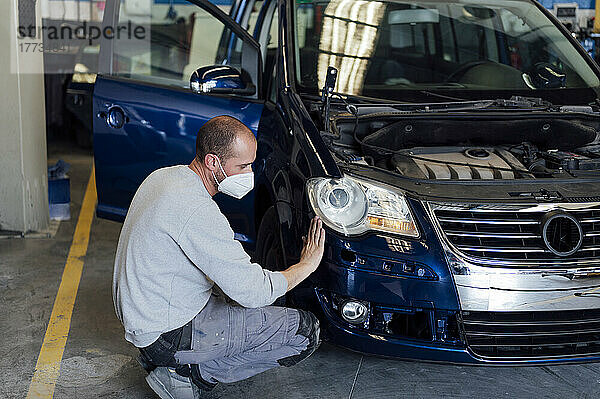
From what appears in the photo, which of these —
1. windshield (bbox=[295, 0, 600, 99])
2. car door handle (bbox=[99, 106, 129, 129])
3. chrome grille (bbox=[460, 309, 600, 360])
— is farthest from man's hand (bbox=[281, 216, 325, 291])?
car door handle (bbox=[99, 106, 129, 129])

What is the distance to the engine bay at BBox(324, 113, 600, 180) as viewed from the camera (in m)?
3.12

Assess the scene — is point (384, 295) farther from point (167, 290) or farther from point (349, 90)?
point (349, 90)

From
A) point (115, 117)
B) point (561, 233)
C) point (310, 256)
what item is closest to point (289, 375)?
point (310, 256)

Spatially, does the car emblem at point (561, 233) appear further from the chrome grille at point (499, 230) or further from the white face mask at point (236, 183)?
the white face mask at point (236, 183)

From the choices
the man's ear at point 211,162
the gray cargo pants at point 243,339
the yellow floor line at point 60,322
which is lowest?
the yellow floor line at point 60,322

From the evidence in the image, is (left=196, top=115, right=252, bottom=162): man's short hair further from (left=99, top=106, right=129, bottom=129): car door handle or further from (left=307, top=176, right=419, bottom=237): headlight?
(left=99, top=106, right=129, bottom=129): car door handle

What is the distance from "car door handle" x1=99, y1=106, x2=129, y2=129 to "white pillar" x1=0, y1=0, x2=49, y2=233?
132 cm

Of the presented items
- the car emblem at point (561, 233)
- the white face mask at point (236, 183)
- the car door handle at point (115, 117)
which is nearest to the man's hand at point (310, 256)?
the white face mask at point (236, 183)

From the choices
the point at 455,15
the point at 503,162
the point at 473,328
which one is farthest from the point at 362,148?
the point at 455,15

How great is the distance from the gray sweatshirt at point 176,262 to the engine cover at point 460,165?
795 mm

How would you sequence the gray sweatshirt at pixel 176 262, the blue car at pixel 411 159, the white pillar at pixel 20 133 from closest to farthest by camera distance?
1. the gray sweatshirt at pixel 176 262
2. the blue car at pixel 411 159
3. the white pillar at pixel 20 133

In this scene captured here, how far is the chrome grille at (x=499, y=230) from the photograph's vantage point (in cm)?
278

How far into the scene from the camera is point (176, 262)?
8.50ft

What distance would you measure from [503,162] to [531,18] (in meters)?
1.36
